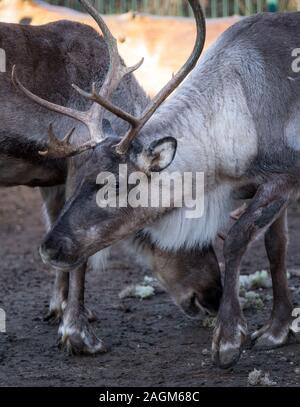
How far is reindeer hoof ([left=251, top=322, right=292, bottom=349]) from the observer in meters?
4.66

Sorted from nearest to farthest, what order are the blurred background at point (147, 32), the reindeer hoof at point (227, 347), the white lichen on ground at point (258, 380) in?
the white lichen on ground at point (258, 380) < the reindeer hoof at point (227, 347) < the blurred background at point (147, 32)

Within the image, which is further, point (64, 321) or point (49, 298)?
point (49, 298)

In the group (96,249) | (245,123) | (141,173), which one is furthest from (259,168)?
(96,249)

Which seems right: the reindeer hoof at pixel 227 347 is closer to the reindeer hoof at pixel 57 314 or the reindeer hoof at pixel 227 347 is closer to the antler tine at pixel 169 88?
the antler tine at pixel 169 88

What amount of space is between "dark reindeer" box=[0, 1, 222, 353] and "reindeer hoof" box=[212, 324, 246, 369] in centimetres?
68

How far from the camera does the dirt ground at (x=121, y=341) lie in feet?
14.2

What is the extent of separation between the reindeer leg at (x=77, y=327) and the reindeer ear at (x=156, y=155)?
2.52ft

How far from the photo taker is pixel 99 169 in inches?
171

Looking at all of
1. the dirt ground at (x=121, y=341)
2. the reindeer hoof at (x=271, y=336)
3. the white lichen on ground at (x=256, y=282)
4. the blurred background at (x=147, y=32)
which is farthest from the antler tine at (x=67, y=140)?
the blurred background at (x=147, y=32)

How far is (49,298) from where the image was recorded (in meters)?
5.90

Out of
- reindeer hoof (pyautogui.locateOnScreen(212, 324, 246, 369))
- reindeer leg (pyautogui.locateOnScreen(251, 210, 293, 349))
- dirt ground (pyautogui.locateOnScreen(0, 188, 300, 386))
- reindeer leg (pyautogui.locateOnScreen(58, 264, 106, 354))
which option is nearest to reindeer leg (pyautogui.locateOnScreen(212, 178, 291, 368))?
reindeer hoof (pyautogui.locateOnScreen(212, 324, 246, 369))
